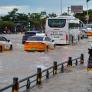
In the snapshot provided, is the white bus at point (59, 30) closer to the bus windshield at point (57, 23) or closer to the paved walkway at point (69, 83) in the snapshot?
the bus windshield at point (57, 23)

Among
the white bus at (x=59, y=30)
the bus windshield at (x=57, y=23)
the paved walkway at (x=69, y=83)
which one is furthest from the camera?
the bus windshield at (x=57, y=23)

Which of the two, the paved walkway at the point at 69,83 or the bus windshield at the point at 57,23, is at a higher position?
the bus windshield at the point at 57,23

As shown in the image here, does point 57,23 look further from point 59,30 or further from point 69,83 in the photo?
point 69,83

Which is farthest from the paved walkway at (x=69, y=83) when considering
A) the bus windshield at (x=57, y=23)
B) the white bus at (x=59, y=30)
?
the bus windshield at (x=57, y=23)

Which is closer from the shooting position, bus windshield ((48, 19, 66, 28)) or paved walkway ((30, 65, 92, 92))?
paved walkway ((30, 65, 92, 92))

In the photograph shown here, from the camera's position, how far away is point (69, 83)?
1805 centimetres

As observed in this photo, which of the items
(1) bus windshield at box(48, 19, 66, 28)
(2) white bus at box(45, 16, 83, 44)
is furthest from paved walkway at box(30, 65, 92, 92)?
(1) bus windshield at box(48, 19, 66, 28)

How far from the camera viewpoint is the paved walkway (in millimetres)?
16203

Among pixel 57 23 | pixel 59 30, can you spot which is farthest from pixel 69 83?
pixel 57 23

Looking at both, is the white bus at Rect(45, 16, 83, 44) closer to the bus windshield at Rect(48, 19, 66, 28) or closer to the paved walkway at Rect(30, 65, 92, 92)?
the bus windshield at Rect(48, 19, 66, 28)

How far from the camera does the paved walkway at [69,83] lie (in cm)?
1620

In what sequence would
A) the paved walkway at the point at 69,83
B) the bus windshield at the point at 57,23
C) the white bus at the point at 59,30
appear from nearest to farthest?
the paved walkway at the point at 69,83, the white bus at the point at 59,30, the bus windshield at the point at 57,23

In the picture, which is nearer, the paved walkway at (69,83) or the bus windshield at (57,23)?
the paved walkway at (69,83)

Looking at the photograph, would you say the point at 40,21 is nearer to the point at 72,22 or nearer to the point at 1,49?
the point at 72,22
